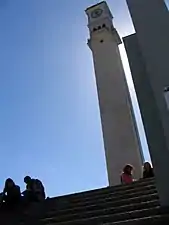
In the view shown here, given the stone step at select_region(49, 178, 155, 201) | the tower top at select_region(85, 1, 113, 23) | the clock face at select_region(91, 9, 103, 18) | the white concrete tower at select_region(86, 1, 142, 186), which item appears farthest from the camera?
the clock face at select_region(91, 9, 103, 18)

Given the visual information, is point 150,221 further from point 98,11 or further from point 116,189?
point 98,11

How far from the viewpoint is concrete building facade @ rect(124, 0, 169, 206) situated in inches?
183

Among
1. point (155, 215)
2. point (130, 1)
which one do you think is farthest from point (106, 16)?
point (155, 215)

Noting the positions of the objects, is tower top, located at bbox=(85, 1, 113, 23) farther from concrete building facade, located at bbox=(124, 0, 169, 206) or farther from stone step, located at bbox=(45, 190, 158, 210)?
stone step, located at bbox=(45, 190, 158, 210)

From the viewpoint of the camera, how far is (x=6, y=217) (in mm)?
6379

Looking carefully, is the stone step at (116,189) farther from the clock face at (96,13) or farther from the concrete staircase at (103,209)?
the clock face at (96,13)

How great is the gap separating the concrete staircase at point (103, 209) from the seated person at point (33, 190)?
0.96 metres

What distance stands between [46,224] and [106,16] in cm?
1571

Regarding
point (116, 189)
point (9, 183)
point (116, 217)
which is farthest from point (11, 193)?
point (116, 217)

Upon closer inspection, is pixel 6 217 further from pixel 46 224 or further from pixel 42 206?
pixel 46 224

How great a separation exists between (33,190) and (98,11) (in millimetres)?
14328

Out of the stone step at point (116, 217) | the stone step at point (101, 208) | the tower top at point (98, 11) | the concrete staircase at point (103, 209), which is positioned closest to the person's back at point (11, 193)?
the concrete staircase at point (103, 209)

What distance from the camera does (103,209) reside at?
523cm

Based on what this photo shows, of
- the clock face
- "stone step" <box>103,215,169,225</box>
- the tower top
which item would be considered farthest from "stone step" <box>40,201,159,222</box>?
the clock face
